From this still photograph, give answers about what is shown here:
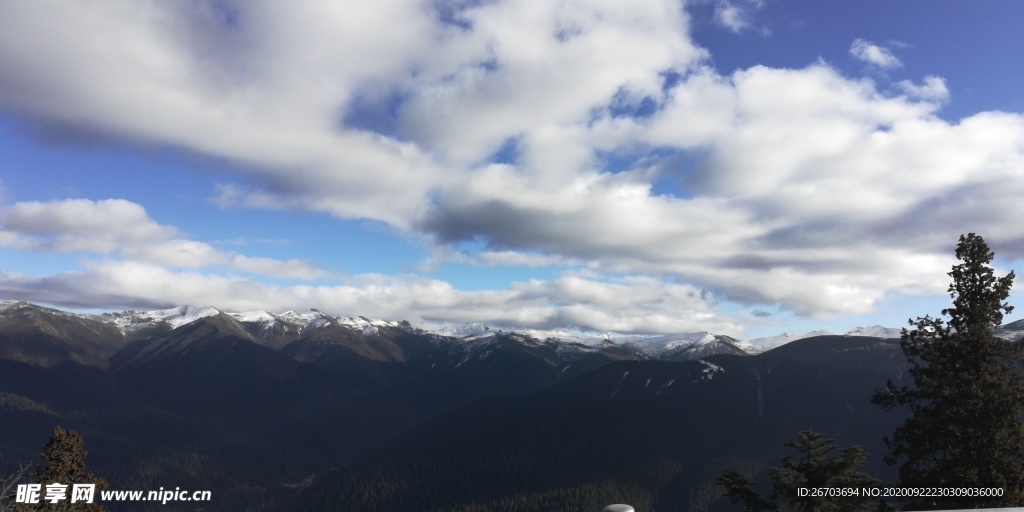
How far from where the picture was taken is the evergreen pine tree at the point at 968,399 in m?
26.4

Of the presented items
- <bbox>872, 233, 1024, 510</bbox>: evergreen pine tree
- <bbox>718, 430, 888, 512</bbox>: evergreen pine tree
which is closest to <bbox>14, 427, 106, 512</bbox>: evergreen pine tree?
<bbox>718, 430, 888, 512</bbox>: evergreen pine tree

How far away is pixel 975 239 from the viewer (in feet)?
93.6

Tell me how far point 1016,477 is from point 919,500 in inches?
172

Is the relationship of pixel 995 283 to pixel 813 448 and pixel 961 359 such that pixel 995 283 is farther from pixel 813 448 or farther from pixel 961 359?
pixel 813 448

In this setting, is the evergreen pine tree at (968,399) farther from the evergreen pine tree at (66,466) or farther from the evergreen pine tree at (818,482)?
the evergreen pine tree at (66,466)

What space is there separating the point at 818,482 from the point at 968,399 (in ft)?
27.9

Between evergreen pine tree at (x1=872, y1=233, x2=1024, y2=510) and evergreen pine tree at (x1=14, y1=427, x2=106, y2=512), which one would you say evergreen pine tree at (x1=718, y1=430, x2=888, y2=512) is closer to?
evergreen pine tree at (x1=872, y1=233, x2=1024, y2=510)

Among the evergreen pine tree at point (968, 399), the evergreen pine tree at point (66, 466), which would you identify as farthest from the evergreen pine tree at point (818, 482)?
the evergreen pine tree at point (66, 466)

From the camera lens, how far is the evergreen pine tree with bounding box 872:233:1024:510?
26391 millimetres

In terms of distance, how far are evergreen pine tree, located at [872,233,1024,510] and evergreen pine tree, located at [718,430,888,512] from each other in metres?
2.32

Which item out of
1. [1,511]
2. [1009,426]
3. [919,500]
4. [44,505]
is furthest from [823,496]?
[44,505]

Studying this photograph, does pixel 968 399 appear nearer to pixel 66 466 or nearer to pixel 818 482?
pixel 818 482

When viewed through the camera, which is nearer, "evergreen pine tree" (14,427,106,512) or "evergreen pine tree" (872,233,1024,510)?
"evergreen pine tree" (872,233,1024,510)

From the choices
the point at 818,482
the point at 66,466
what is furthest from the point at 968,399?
the point at 66,466
